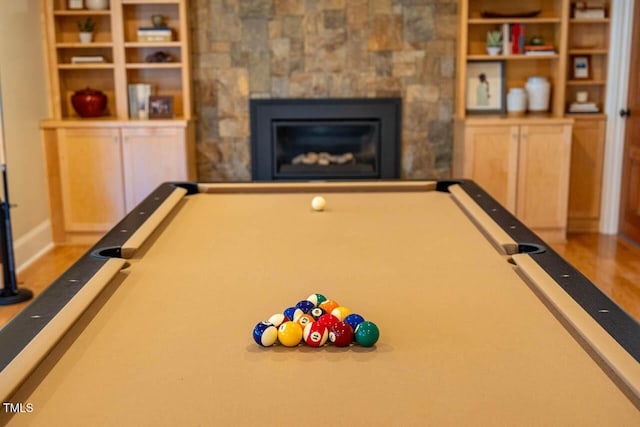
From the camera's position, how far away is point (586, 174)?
588 cm

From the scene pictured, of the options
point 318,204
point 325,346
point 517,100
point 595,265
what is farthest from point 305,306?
point 517,100

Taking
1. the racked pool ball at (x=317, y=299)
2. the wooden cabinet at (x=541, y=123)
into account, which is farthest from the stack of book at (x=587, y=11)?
the racked pool ball at (x=317, y=299)

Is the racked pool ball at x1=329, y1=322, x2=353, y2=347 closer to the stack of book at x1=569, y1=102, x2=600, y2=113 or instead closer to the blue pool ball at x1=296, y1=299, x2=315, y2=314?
the blue pool ball at x1=296, y1=299, x2=315, y2=314

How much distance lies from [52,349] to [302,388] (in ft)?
1.81

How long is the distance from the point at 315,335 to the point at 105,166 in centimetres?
417

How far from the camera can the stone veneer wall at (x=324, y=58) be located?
5.77 m

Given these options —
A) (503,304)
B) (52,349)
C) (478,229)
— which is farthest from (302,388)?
(478,229)

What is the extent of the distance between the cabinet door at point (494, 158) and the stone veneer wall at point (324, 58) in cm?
43

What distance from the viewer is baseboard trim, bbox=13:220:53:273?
5086 mm

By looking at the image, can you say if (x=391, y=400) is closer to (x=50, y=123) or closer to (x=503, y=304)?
(x=503, y=304)

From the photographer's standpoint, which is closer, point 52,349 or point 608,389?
point 608,389

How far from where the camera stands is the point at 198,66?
5.85 meters

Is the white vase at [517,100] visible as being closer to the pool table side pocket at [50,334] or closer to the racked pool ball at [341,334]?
the pool table side pocket at [50,334]

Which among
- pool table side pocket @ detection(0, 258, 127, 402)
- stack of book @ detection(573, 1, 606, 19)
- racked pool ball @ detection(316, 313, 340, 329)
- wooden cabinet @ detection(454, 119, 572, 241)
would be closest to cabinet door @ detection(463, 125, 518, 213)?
wooden cabinet @ detection(454, 119, 572, 241)
